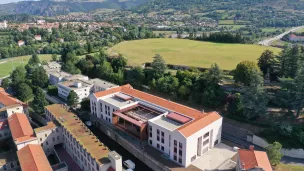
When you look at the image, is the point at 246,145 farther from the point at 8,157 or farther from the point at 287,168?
the point at 8,157

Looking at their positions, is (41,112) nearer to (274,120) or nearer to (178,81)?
(178,81)

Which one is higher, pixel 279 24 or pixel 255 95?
pixel 279 24

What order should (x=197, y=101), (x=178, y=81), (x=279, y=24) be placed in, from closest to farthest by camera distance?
(x=197, y=101)
(x=178, y=81)
(x=279, y=24)

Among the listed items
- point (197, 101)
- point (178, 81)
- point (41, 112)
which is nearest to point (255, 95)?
point (197, 101)

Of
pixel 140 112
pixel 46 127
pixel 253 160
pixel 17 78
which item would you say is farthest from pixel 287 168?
pixel 17 78

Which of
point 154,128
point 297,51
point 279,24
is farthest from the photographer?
point 279,24

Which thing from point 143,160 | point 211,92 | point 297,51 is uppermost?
point 297,51
